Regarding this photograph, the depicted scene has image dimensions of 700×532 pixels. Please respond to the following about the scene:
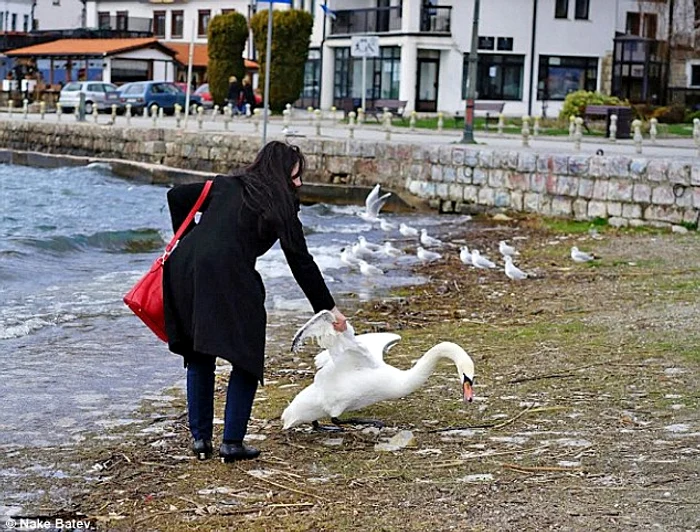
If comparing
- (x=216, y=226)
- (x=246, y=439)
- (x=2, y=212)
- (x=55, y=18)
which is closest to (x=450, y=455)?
(x=246, y=439)

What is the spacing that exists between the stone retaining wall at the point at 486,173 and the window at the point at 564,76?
20950 millimetres

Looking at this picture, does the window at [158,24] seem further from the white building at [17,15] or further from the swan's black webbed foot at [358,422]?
the swan's black webbed foot at [358,422]

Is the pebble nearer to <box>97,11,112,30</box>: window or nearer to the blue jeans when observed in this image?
the blue jeans

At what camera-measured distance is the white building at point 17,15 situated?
81312mm

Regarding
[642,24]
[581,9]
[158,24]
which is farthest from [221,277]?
[158,24]

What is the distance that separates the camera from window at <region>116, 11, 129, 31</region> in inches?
2744

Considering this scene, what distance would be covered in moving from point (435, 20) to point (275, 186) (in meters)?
43.4

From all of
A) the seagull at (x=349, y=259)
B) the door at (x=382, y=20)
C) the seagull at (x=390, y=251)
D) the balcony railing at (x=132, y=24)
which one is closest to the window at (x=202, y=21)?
the balcony railing at (x=132, y=24)

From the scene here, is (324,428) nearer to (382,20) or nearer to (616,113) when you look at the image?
(616,113)

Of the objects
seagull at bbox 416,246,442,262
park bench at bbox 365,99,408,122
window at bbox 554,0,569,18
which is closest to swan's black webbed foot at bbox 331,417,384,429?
seagull at bbox 416,246,442,262

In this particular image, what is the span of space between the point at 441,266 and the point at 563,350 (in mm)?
6796

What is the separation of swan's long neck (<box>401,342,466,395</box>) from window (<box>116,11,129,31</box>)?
6543cm

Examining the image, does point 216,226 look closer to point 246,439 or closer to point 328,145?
point 246,439

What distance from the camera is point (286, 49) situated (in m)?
43.1
